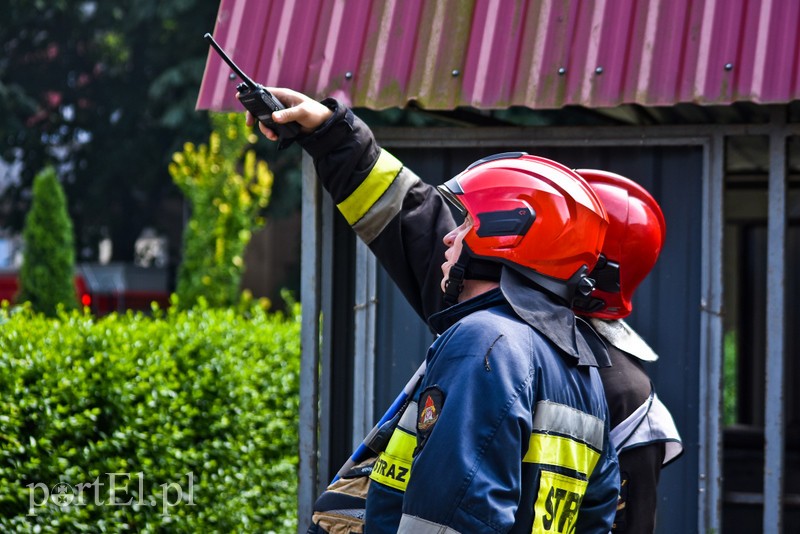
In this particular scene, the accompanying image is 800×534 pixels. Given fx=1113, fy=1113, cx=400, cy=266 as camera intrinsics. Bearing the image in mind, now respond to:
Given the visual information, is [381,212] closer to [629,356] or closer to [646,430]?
[629,356]

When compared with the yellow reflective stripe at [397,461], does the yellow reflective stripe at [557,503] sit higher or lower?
lower

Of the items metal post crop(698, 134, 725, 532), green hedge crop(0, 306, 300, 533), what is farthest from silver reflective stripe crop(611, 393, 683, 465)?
green hedge crop(0, 306, 300, 533)

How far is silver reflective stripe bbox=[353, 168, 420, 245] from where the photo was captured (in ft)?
12.0

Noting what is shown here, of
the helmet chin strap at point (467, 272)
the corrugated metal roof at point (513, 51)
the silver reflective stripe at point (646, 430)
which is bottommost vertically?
the silver reflective stripe at point (646, 430)

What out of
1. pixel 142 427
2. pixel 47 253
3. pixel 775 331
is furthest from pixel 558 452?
pixel 47 253

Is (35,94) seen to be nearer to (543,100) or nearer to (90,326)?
(90,326)

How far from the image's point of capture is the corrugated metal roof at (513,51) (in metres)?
4.50

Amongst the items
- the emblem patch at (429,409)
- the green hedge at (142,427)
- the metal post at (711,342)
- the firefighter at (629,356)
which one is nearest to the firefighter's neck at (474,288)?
the firefighter at (629,356)

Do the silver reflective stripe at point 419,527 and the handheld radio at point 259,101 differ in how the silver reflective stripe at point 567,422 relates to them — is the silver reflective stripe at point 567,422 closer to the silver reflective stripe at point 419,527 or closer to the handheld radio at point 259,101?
the silver reflective stripe at point 419,527

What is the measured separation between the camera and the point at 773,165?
4.70 metres

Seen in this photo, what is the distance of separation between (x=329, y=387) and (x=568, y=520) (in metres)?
2.61

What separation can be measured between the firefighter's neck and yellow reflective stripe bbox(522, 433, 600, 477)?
0.45 meters

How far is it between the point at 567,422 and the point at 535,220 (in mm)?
526

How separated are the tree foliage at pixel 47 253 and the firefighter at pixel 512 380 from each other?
15647 mm
